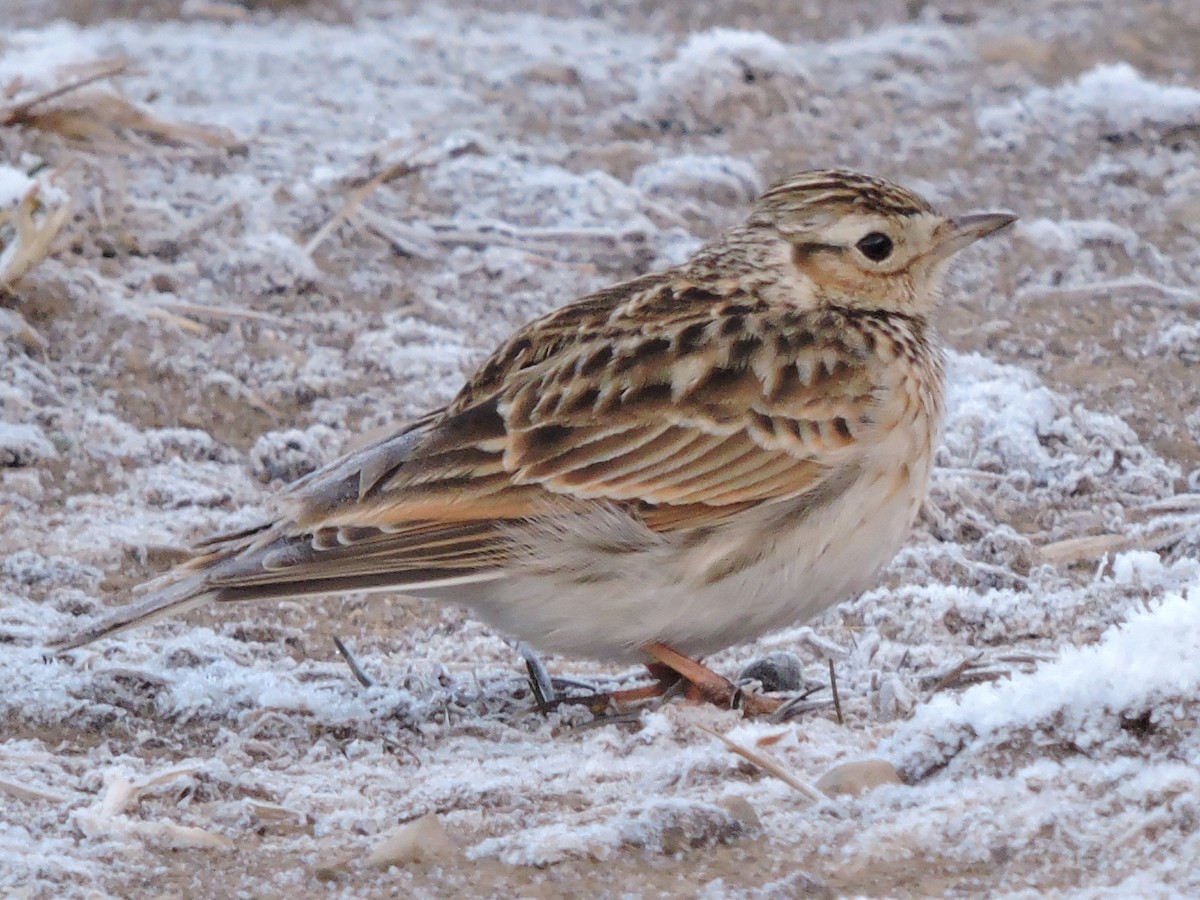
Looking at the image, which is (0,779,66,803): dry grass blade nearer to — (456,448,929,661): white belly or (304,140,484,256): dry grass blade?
(456,448,929,661): white belly

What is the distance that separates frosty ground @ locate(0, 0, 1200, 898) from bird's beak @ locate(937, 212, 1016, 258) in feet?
2.94

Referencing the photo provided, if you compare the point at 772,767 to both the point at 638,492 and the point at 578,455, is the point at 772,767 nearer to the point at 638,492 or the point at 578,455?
the point at 638,492

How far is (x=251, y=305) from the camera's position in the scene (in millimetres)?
7375

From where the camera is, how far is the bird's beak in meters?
5.40

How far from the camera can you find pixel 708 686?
4746mm

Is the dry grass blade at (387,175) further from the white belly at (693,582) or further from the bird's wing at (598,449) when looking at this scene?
the white belly at (693,582)

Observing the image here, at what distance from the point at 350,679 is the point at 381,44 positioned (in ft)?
20.1

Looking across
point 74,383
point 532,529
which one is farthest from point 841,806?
point 74,383

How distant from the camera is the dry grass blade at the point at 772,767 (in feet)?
12.9

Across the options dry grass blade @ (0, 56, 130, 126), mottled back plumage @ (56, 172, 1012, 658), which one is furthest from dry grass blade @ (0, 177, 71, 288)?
mottled back plumage @ (56, 172, 1012, 658)

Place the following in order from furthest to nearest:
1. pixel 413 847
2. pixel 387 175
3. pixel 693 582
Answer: pixel 387 175 → pixel 693 582 → pixel 413 847

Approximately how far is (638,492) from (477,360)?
243cm

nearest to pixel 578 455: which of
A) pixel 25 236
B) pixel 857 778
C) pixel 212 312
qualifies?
pixel 857 778

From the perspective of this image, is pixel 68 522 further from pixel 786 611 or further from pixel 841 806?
pixel 841 806
